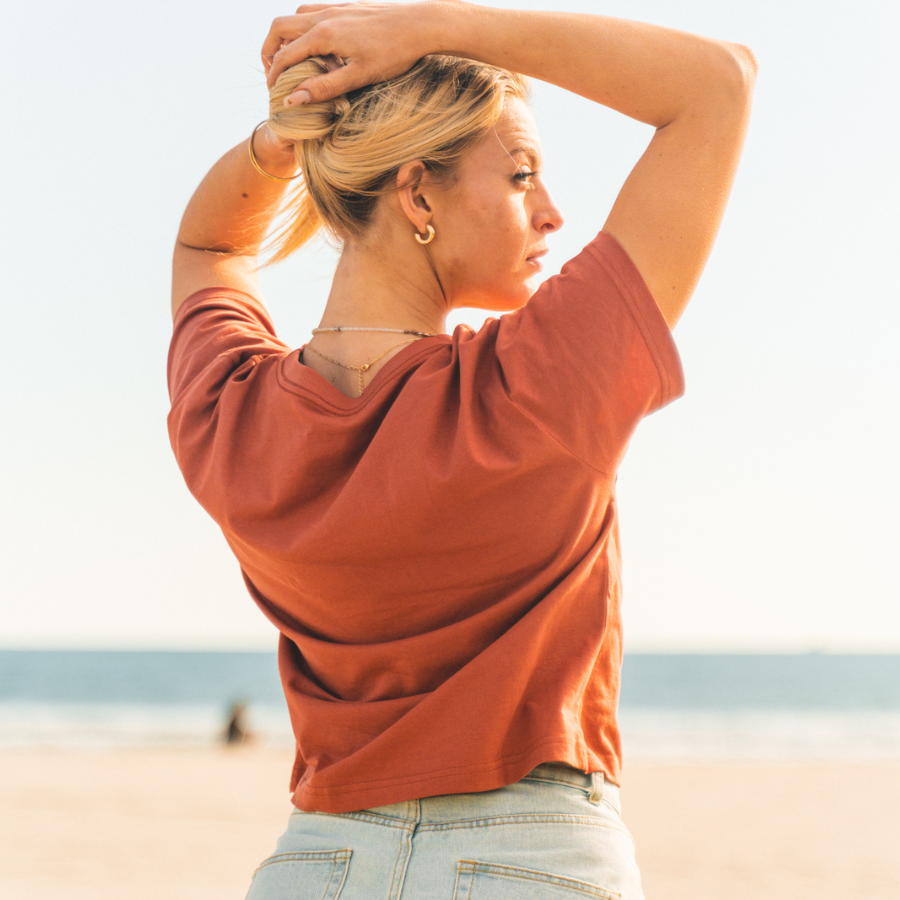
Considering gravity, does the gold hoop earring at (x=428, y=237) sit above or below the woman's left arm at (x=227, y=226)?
above

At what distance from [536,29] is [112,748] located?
1766cm

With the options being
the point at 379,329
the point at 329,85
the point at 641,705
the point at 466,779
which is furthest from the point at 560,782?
the point at 641,705

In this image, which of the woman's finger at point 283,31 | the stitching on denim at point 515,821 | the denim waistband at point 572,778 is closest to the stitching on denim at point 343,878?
the stitching on denim at point 515,821

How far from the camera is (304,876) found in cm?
123

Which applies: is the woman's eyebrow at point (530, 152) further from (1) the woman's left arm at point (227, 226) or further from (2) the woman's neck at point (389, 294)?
(1) the woman's left arm at point (227, 226)

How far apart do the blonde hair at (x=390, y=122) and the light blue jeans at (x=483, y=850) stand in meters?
0.91

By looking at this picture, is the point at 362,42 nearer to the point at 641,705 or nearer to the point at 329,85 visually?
the point at 329,85

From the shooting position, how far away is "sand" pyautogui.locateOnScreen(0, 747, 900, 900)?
7.25 metres

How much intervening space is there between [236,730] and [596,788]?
15594 mm

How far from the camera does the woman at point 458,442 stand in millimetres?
1114

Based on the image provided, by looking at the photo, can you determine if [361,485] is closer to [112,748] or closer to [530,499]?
[530,499]

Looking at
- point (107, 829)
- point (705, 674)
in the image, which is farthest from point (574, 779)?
point (705, 674)

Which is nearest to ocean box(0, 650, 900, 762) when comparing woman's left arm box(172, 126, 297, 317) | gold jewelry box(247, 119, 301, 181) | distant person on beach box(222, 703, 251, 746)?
distant person on beach box(222, 703, 251, 746)

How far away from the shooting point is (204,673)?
4844 centimetres
